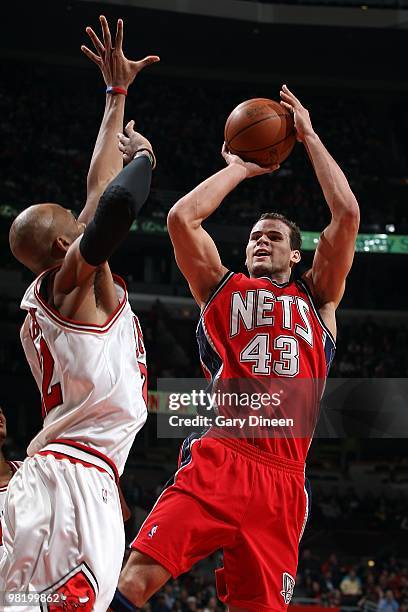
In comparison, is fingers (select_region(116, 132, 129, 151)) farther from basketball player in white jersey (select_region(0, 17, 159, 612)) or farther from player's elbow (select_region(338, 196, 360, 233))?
player's elbow (select_region(338, 196, 360, 233))

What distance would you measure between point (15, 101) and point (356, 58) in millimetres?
8085

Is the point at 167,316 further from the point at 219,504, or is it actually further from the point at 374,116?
the point at 219,504

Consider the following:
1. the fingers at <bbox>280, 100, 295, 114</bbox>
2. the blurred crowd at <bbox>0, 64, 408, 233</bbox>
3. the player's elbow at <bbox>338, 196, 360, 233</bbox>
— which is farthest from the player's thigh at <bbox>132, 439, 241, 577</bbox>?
the blurred crowd at <bbox>0, 64, 408, 233</bbox>

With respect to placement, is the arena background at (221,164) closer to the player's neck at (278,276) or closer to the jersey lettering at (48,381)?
the player's neck at (278,276)

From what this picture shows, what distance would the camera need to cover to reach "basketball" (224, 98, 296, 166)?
465cm

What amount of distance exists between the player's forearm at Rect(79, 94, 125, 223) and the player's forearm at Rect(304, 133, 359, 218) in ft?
4.75

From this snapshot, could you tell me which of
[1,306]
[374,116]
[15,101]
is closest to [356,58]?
[374,116]

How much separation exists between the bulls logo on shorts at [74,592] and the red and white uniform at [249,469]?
3.87 ft

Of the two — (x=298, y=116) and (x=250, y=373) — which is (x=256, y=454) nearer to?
(x=250, y=373)

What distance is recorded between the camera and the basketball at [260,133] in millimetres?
4648

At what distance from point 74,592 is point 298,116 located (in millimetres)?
2977

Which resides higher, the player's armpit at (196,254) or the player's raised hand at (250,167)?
the player's raised hand at (250,167)

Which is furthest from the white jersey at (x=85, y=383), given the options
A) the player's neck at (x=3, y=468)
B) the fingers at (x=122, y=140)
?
the player's neck at (x=3, y=468)

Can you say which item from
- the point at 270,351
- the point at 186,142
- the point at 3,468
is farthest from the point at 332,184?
the point at 186,142
